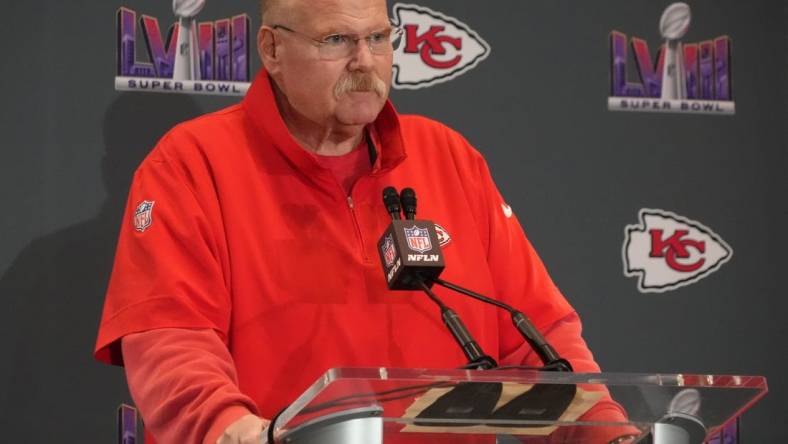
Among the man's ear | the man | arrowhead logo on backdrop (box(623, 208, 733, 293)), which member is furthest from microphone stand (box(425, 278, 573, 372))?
arrowhead logo on backdrop (box(623, 208, 733, 293))

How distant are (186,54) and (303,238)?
0.72 m

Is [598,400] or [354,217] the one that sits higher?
[354,217]

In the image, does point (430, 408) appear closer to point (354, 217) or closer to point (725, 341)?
point (354, 217)

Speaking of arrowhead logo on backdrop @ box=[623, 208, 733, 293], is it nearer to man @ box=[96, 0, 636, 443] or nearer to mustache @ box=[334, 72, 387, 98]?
man @ box=[96, 0, 636, 443]

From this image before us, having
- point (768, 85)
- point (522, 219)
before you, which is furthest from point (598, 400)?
point (768, 85)

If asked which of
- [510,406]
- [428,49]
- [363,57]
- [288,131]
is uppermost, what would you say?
[428,49]

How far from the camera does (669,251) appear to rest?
300cm

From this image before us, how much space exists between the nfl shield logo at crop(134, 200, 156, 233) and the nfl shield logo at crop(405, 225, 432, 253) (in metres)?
0.54

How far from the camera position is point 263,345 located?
6.95 ft

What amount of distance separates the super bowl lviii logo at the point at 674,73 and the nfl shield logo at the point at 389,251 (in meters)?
1.33

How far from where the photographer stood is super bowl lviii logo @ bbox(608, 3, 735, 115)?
119 inches

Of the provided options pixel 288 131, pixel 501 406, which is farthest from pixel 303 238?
pixel 501 406

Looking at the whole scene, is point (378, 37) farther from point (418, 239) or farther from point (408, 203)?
point (418, 239)

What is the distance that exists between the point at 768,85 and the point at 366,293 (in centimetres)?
144
